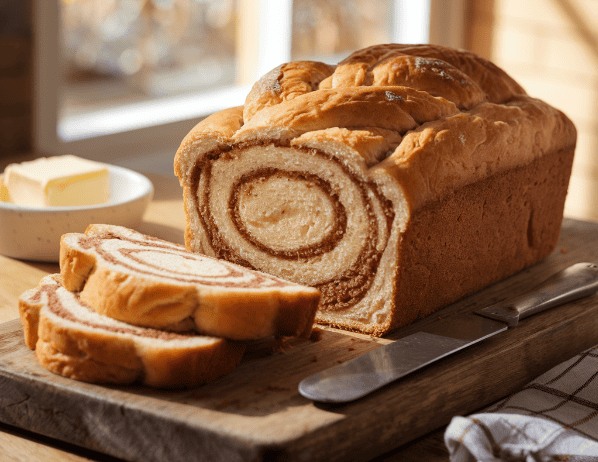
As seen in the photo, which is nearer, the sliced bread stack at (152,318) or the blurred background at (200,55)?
the sliced bread stack at (152,318)

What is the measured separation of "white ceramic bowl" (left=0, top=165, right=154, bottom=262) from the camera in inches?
92.7

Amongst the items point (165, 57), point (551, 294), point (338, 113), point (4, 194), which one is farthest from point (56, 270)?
point (165, 57)

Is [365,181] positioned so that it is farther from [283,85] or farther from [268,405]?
[268,405]

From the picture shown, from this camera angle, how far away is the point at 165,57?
5.14m

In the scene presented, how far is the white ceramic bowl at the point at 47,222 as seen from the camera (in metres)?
2.35

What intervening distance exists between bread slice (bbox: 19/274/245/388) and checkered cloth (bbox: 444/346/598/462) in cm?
49

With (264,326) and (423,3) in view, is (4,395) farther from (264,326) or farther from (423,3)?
(423,3)

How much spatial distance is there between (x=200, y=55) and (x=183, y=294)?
3.94 m

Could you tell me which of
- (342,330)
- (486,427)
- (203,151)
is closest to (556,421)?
(486,427)

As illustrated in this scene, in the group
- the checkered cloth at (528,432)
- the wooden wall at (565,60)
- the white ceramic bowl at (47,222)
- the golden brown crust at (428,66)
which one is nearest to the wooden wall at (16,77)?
the white ceramic bowl at (47,222)

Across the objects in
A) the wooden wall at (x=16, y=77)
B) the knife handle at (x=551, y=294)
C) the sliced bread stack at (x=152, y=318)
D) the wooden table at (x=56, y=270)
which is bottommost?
the wooden table at (x=56, y=270)

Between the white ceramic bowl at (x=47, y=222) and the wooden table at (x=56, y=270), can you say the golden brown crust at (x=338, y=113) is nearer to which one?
the white ceramic bowl at (x=47, y=222)

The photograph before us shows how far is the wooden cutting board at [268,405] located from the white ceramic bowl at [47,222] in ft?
1.68

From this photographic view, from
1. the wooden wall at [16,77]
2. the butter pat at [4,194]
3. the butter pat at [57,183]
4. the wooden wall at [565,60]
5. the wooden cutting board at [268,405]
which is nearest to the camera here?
the wooden cutting board at [268,405]
